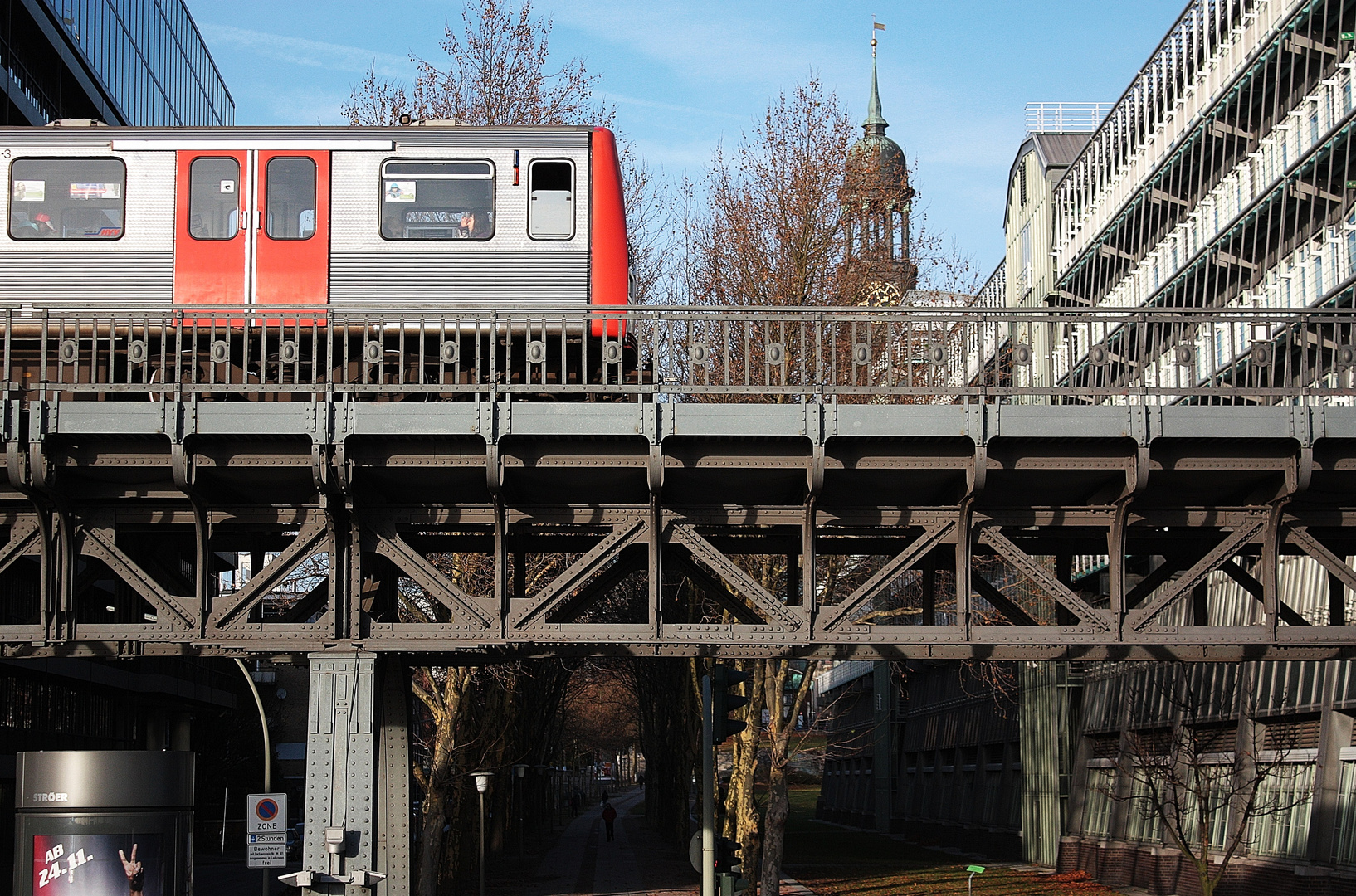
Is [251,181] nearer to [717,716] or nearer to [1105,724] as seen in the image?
[717,716]

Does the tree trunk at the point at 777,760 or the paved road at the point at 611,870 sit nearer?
the tree trunk at the point at 777,760

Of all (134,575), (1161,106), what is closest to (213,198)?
(134,575)

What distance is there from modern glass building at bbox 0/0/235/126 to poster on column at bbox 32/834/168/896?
109 feet

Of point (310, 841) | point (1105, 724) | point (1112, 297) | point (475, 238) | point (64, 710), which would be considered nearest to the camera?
point (310, 841)

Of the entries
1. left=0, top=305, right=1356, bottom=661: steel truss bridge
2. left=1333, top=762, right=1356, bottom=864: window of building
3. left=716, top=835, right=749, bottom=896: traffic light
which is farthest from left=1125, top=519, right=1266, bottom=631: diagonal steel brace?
left=1333, top=762, right=1356, bottom=864: window of building

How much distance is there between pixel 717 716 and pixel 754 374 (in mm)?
14656

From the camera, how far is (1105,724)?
38188 millimetres

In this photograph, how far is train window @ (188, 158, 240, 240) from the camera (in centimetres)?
1739

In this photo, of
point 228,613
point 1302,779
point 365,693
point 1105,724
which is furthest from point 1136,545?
point 1105,724

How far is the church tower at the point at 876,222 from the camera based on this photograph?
30.1 metres

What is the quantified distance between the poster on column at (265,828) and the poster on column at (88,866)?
282 inches

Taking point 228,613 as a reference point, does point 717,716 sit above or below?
below

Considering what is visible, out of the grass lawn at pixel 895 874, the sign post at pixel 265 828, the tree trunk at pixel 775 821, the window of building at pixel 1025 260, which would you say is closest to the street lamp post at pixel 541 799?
the grass lawn at pixel 895 874

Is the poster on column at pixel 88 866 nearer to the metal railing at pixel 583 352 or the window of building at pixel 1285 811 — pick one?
the metal railing at pixel 583 352
